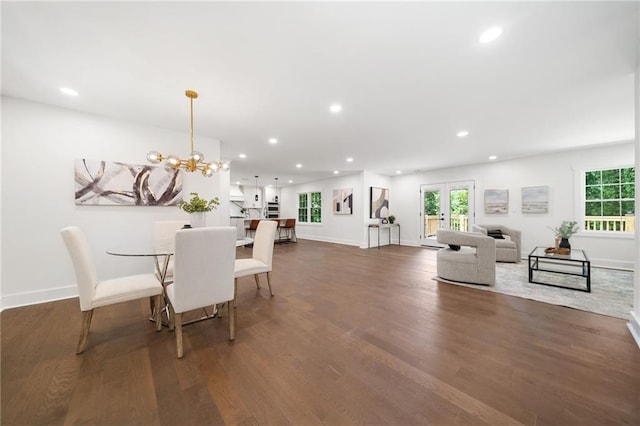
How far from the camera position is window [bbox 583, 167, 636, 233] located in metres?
4.70

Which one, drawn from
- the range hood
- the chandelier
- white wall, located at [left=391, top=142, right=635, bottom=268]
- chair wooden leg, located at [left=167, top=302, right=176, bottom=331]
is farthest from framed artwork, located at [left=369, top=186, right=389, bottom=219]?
chair wooden leg, located at [left=167, top=302, right=176, bottom=331]

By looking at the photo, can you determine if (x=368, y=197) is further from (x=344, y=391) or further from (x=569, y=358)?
(x=344, y=391)

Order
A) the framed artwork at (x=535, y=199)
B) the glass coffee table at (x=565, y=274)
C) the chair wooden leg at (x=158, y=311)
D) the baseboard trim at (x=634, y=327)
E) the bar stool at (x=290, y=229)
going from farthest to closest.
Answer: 1. the bar stool at (x=290, y=229)
2. the framed artwork at (x=535, y=199)
3. the glass coffee table at (x=565, y=274)
4. the chair wooden leg at (x=158, y=311)
5. the baseboard trim at (x=634, y=327)

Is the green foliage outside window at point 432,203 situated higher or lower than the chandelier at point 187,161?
lower

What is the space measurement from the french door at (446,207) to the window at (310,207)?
3.84 meters

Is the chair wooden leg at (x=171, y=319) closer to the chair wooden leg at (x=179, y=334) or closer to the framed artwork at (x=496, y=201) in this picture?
the chair wooden leg at (x=179, y=334)

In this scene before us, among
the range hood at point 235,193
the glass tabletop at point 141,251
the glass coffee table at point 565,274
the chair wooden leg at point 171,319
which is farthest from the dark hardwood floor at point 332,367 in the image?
the range hood at point 235,193

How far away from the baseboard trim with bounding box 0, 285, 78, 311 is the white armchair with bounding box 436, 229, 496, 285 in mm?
5512

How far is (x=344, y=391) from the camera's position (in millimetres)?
1490

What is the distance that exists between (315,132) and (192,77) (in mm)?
2048

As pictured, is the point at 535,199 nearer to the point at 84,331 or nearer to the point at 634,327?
the point at 634,327

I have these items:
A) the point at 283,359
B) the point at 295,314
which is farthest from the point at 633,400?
the point at 295,314

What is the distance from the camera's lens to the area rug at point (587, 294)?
2721mm

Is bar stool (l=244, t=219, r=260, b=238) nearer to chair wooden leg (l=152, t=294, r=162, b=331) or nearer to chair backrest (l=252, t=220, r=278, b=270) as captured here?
chair backrest (l=252, t=220, r=278, b=270)
